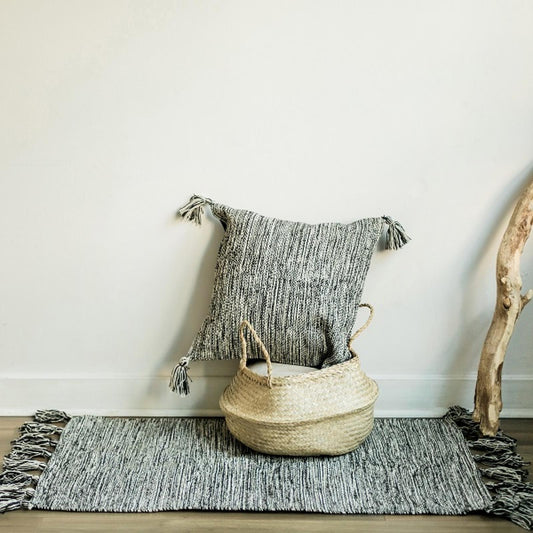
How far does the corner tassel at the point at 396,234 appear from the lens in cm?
245

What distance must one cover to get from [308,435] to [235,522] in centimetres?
34

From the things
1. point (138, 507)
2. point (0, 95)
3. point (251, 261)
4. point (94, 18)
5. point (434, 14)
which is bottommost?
point (138, 507)

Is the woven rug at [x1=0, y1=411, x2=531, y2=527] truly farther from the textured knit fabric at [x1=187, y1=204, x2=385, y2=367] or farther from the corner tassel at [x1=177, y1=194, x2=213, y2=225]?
the corner tassel at [x1=177, y1=194, x2=213, y2=225]

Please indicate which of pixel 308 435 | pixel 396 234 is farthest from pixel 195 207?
pixel 308 435

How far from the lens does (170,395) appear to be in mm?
2629

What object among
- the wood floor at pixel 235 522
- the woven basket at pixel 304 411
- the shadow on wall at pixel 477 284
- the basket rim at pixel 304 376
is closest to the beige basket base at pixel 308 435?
the woven basket at pixel 304 411

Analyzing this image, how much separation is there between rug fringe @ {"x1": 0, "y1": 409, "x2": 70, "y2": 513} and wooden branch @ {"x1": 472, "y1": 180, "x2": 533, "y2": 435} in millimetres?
1348

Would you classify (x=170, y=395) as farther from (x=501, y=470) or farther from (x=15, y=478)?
(x=501, y=470)

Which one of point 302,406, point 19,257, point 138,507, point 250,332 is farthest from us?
point 19,257

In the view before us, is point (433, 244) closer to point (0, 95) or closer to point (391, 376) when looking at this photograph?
point (391, 376)

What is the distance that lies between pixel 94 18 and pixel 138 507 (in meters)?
1.42

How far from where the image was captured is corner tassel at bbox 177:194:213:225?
8.07 ft

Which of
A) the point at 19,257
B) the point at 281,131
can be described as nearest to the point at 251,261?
the point at 281,131

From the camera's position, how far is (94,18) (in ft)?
7.72
